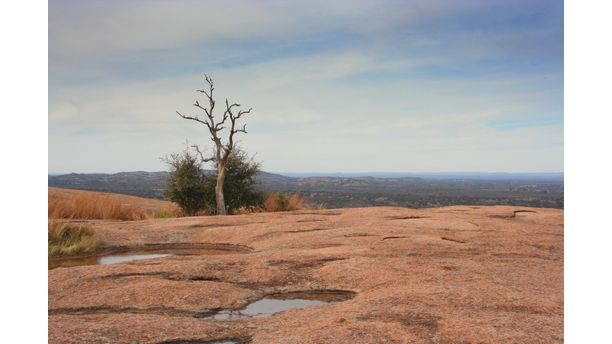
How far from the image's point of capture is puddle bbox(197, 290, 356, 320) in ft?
18.1

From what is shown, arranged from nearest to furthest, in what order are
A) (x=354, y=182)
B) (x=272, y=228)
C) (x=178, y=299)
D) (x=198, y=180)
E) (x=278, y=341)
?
1. (x=278, y=341)
2. (x=178, y=299)
3. (x=272, y=228)
4. (x=198, y=180)
5. (x=354, y=182)

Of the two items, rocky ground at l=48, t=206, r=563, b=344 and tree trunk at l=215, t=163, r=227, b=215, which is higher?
tree trunk at l=215, t=163, r=227, b=215

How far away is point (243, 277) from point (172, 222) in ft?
21.2

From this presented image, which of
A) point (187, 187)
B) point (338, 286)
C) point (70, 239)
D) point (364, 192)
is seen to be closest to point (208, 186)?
point (187, 187)

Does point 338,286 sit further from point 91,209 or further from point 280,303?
point 91,209

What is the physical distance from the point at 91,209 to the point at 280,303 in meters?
13.4

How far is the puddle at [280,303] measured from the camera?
18.1 ft

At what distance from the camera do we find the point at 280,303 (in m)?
6.04

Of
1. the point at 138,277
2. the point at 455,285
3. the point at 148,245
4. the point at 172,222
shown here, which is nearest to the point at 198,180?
the point at 172,222

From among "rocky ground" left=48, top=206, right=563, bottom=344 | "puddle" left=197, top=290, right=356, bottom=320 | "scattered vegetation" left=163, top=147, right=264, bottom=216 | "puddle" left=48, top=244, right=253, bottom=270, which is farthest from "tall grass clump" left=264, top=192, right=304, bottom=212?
"puddle" left=197, top=290, right=356, bottom=320

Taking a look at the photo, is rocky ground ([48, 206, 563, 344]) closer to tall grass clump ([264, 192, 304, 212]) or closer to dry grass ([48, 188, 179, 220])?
dry grass ([48, 188, 179, 220])

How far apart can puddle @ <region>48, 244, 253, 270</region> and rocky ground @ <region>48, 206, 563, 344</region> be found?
15cm
